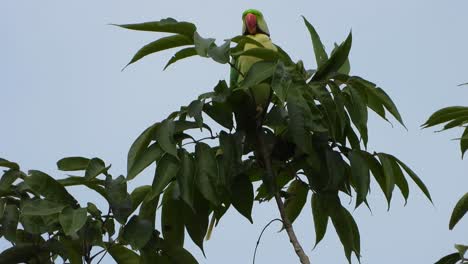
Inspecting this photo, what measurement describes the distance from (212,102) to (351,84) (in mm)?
410

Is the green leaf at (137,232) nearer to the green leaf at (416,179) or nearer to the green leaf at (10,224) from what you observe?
the green leaf at (10,224)

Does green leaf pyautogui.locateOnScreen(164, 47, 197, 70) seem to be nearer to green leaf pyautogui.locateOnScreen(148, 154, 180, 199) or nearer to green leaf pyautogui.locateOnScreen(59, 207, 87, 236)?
green leaf pyautogui.locateOnScreen(148, 154, 180, 199)

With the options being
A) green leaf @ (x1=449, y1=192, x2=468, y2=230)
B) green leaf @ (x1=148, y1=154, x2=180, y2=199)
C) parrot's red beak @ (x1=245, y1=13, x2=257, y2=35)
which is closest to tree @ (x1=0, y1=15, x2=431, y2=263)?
green leaf @ (x1=148, y1=154, x2=180, y2=199)

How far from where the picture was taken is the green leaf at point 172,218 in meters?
2.48

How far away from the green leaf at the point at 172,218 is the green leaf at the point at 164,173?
0.29m

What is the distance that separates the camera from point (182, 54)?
7.38 ft

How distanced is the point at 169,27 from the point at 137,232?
2.09ft

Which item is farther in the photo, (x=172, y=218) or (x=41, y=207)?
(x=172, y=218)

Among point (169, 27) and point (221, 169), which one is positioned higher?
point (169, 27)

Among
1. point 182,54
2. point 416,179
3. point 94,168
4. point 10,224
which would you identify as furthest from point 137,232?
point 416,179

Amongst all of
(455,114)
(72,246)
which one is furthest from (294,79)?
(72,246)

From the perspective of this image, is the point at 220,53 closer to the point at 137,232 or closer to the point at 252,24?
the point at 137,232

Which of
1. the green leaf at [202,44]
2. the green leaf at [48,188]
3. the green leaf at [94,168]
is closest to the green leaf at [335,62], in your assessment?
the green leaf at [202,44]

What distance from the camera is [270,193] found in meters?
2.40
